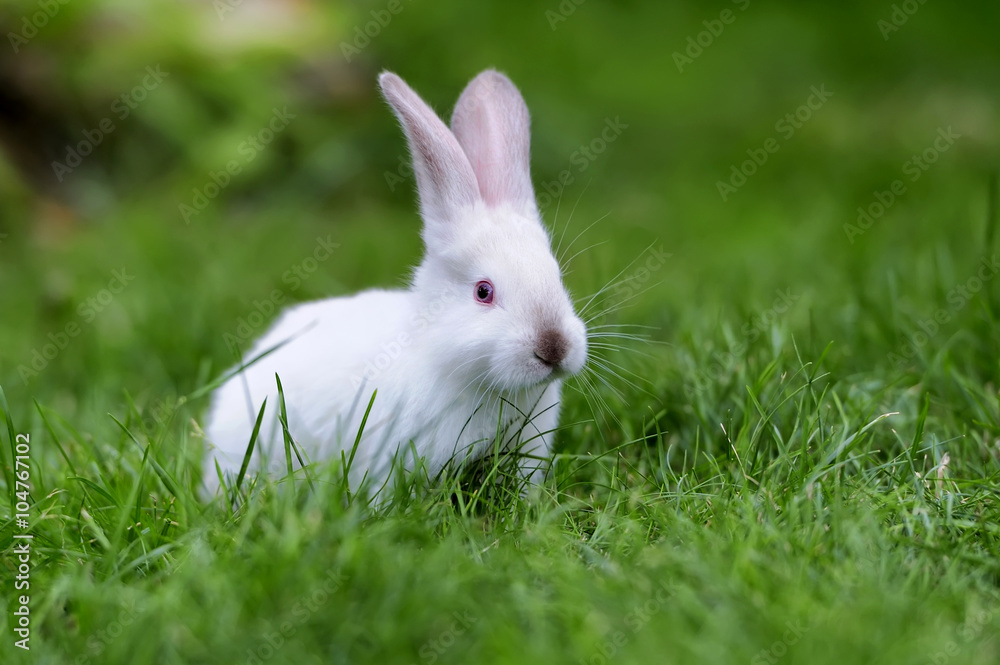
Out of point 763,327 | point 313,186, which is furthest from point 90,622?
point 313,186

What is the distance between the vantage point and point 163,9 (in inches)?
325

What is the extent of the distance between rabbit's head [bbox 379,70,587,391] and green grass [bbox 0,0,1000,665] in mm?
413

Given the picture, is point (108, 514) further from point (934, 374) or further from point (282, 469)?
point (934, 374)

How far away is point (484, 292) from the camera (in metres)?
3.59

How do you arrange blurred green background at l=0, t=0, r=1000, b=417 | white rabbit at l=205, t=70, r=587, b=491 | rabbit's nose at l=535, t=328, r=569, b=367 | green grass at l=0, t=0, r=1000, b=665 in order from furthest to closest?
blurred green background at l=0, t=0, r=1000, b=417
white rabbit at l=205, t=70, r=587, b=491
rabbit's nose at l=535, t=328, r=569, b=367
green grass at l=0, t=0, r=1000, b=665

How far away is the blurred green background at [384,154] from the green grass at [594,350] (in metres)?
0.04

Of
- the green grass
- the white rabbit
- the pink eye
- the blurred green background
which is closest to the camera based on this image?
the green grass

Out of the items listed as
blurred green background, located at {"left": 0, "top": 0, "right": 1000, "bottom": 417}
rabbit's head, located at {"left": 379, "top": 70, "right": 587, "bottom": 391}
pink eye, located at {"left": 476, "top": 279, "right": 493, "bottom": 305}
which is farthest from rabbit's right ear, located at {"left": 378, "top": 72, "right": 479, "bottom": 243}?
blurred green background, located at {"left": 0, "top": 0, "right": 1000, "bottom": 417}

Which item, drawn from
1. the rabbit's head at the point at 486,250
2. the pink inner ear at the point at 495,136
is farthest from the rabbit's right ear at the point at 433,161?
the pink inner ear at the point at 495,136

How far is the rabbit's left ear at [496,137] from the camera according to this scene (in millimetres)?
3885

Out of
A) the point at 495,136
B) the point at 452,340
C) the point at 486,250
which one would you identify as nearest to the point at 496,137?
the point at 495,136

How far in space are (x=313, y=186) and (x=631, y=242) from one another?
2883 millimetres

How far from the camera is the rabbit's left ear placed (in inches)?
153

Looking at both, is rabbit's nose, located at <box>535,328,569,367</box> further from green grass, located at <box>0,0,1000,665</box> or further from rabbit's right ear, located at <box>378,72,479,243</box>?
rabbit's right ear, located at <box>378,72,479,243</box>
